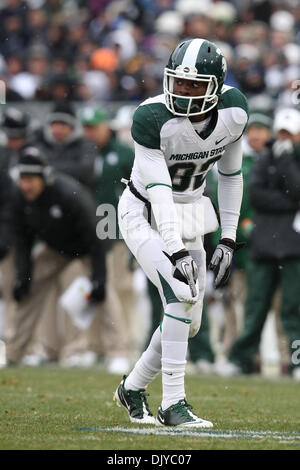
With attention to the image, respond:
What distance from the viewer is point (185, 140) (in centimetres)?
641

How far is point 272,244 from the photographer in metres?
10.3

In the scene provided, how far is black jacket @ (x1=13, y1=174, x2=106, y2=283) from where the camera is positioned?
36.7 feet

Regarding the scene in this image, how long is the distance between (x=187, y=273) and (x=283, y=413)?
5.39 ft

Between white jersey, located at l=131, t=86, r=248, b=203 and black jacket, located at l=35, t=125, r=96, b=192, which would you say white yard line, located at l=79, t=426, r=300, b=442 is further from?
black jacket, located at l=35, t=125, r=96, b=192

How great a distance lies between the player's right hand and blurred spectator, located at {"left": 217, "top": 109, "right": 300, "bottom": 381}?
411 cm

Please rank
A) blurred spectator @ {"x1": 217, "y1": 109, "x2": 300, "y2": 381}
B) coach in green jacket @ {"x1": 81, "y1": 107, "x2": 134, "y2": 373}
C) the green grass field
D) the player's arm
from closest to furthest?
the green grass field, the player's arm, blurred spectator @ {"x1": 217, "y1": 109, "x2": 300, "y2": 381}, coach in green jacket @ {"x1": 81, "y1": 107, "x2": 134, "y2": 373}

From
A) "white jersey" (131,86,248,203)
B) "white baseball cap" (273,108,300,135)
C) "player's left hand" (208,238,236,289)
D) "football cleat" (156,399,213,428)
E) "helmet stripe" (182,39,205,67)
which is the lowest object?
"football cleat" (156,399,213,428)

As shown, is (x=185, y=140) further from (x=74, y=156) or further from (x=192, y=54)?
(x=74, y=156)

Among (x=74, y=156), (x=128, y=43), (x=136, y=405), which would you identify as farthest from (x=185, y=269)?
(x=128, y=43)

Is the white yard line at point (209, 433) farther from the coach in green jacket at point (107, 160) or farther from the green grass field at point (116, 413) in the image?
the coach in green jacket at point (107, 160)

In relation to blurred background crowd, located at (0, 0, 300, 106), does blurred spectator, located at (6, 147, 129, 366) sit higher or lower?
lower

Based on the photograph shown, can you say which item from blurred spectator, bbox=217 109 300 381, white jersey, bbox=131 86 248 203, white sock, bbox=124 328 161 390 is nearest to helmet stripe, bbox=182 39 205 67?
white jersey, bbox=131 86 248 203

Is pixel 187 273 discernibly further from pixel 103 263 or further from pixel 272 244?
pixel 103 263

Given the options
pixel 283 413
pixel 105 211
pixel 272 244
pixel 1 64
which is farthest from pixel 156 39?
pixel 283 413
